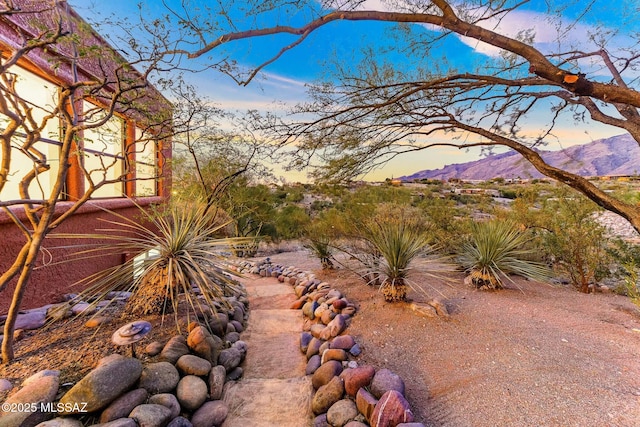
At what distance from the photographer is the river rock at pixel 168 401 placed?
1.95 m

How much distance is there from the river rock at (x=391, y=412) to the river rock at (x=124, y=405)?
1.61 metres

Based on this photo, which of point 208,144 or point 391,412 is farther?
point 208,144

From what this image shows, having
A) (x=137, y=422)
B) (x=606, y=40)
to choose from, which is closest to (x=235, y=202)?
(x=137, y=422)

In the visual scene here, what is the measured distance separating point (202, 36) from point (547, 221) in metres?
7.05

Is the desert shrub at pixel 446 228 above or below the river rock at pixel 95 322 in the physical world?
above

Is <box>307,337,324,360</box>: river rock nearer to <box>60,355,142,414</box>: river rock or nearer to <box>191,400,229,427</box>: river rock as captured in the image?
<box>191,400,229,427</box>: river rock

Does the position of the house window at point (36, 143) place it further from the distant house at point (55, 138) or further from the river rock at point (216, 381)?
the river rock at point (216, 381)

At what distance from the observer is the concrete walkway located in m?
2.19

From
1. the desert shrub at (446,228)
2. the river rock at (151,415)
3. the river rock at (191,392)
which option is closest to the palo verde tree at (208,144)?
the river rock at (191,392)

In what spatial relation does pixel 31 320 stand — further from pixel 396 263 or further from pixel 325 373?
pixel 396 263

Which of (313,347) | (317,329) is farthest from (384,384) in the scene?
(317,329)

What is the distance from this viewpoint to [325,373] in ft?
7.95

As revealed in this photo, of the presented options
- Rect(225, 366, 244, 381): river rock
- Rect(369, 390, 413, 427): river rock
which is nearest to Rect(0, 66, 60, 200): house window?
Rect(225, 366, 244, 381): river rock

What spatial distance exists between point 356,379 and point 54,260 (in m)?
4.11
